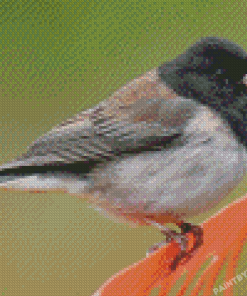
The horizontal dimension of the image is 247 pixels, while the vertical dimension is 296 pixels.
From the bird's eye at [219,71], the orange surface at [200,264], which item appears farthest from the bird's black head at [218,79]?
the orange surface at [200,264]

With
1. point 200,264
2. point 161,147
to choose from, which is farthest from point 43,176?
point 200,264

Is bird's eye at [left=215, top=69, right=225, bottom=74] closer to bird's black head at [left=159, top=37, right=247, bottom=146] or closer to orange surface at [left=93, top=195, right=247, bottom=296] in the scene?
bird's black head at [left=159, top=37, right=247, bottom=146]

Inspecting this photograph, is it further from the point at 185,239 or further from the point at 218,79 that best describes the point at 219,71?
the point at 185,239

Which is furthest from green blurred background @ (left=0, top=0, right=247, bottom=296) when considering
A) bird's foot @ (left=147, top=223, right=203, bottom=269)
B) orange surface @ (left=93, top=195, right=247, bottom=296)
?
orange surface @ (left=93, top=195, right=247, bottom=296)

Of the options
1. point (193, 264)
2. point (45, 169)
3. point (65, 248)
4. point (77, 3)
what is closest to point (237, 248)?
point (193, 264)

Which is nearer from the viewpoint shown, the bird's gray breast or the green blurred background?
the bird's gray breast

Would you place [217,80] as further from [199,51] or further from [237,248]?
[237,248]

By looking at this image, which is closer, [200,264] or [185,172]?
[200,264]
